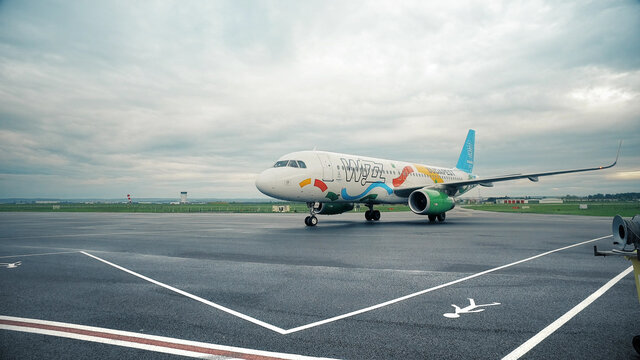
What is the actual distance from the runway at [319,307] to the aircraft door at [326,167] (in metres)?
11.1

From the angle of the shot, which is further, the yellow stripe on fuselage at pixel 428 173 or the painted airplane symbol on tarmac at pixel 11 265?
the yellow stripe on fuselage at pixel 428 173

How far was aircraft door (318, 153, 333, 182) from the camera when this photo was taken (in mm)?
20641

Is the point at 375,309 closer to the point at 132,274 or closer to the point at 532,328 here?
the point at 532,328

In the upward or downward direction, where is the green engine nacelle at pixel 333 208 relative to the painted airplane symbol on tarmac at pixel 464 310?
upward

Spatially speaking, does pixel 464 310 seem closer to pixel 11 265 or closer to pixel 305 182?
pixel 11 265

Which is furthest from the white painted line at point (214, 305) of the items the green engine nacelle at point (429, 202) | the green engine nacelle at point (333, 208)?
the green engine nacelle at point (429, 202)

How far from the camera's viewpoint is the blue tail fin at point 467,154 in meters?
36.3

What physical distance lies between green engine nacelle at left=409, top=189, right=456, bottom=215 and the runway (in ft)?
40.4

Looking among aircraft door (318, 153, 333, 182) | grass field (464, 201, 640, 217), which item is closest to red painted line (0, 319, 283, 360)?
aircraft door (318, 153, 333, 182)

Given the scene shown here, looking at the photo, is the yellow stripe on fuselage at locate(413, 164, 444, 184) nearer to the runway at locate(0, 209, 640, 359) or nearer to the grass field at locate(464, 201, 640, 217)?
the grass field at locate(464, 201, 640, 217)

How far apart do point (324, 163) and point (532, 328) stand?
17105 mm

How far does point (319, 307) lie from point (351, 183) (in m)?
17.4

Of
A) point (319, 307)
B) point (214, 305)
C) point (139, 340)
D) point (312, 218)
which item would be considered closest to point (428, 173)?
point (312, 218)

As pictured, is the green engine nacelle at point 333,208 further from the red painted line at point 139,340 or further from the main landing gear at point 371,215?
the red painted line at point 139,340
